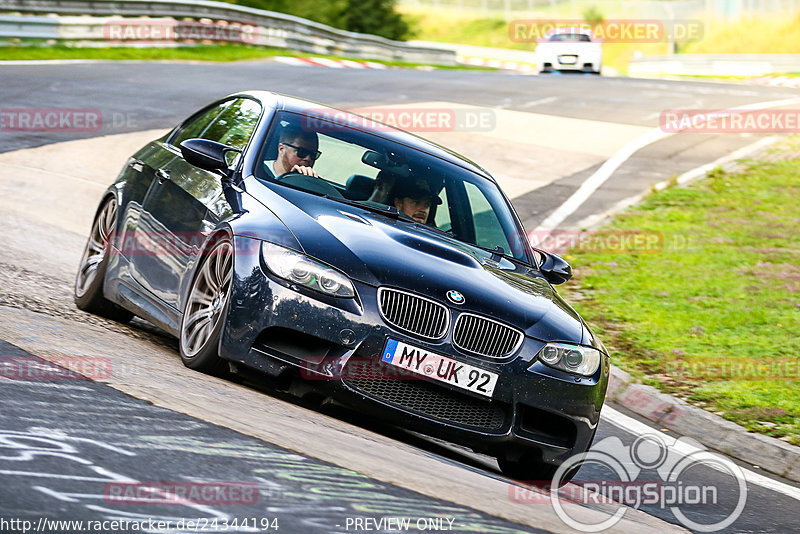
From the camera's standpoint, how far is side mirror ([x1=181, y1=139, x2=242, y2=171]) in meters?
6.61

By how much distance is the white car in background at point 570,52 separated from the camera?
A: 3706cm

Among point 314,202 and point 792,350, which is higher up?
point 314,202

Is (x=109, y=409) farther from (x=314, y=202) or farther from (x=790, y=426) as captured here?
(x=790, y=426)

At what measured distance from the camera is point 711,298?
36.5 feet

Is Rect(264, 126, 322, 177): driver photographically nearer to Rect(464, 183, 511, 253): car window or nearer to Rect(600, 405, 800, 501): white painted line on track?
Rect(464, 183, 511, 253): car window

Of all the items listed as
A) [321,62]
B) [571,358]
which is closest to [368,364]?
[571,358]

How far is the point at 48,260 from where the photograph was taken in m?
9.41

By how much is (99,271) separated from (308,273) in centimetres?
243

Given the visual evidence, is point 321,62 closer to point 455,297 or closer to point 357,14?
point 455,297

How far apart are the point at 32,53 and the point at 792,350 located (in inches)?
765

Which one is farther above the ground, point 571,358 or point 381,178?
point 381,178

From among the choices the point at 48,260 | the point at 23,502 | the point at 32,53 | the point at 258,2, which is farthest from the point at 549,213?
the point at 258,2

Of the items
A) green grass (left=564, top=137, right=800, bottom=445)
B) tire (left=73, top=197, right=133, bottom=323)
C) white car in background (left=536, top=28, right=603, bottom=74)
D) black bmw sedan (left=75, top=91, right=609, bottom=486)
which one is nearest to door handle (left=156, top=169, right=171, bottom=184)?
black bmw sedan (left=75, top=91, right=609, bottom=486)

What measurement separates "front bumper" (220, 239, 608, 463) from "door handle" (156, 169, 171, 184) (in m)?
1.63
